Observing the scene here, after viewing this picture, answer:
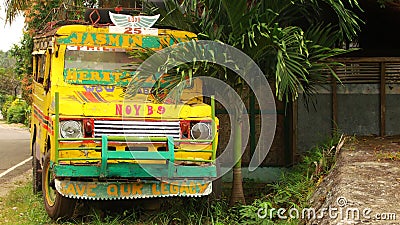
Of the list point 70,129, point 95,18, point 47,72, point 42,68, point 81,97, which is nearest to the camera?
point 70,129

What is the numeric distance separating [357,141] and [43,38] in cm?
460

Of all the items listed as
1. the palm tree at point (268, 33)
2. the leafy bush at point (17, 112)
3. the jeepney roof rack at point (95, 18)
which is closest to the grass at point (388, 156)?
the palm tree at point (268, 33)

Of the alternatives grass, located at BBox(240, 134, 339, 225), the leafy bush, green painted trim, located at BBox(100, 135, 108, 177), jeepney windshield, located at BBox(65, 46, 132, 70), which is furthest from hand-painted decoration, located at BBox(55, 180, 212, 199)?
the leafy bush

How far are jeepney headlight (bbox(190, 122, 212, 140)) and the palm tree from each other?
59 centimetres

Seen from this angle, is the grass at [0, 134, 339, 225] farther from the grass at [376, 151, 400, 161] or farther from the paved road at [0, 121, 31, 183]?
the paved road at [0, 121, 31, 183]

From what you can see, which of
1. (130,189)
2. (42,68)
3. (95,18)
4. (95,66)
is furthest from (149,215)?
(95,18)

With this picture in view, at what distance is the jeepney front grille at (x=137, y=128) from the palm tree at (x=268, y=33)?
61 cm

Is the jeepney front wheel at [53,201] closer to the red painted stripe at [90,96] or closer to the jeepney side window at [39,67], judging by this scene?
the red painted stripe at [90,96]

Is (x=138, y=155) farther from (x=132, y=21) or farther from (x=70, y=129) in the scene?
(x=132, y=21)

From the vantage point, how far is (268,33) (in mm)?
7547

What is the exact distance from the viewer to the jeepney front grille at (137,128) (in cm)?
715

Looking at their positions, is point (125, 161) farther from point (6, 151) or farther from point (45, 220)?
point (6, 151)

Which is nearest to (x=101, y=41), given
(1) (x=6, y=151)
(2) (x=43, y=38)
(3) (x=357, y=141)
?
(2) (x=43, y=38)

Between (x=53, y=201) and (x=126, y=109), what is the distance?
1546 mm
